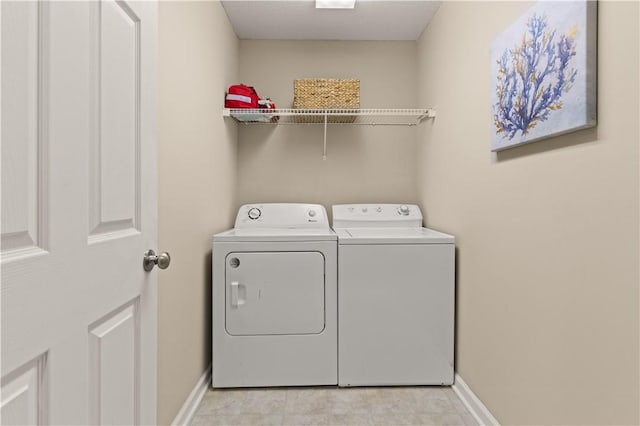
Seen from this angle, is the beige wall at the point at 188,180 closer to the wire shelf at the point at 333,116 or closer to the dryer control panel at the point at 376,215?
the wire shelf at the point at 333,116

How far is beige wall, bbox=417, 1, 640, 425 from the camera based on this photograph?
1016 millimetres

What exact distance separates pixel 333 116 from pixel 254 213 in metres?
0.87

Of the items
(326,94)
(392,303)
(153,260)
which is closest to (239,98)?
(326,94)

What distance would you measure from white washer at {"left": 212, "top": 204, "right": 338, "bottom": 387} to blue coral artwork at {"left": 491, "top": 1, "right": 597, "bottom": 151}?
108 centimetres

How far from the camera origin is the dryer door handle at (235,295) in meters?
2.12

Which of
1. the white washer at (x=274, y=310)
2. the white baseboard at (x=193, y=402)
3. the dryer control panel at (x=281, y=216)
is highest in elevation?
the dryer control panel at (x=281, y=216)

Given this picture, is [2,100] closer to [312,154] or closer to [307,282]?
[307,282]

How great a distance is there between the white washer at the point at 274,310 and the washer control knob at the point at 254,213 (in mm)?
520

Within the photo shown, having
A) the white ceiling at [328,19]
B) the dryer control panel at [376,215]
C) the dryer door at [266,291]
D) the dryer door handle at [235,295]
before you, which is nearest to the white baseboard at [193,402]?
the dryer door at [266,291]

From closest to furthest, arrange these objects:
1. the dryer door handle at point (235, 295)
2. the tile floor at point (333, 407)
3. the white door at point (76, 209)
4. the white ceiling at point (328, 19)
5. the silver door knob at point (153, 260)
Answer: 1. the white door at point (76, 209)
2. the silver door knob at point (153, 260)
3. the tile floor at point (333, 407)
4. the dryer door handle at point (235, 295)
5. the white ceiling at point (328, 19)

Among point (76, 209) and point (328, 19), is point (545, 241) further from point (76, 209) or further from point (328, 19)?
point (328, 19)

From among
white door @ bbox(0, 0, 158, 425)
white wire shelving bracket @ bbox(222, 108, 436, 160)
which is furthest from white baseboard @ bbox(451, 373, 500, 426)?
white wire shelving bracket @ bbox(222, 108, 436, 160)

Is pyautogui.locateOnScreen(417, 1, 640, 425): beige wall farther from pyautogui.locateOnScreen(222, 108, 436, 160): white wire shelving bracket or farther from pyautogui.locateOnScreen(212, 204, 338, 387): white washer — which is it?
pyautogui.locateOnScreen(212, 204, 338, 387): white washer

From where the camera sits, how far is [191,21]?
6.00 feet
